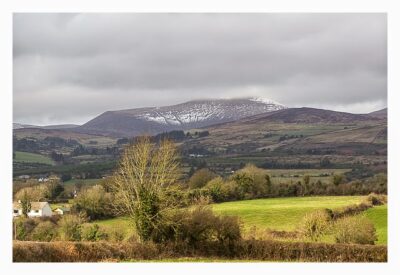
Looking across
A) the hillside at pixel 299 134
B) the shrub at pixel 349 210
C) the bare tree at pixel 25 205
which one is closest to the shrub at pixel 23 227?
the bare tree at pixel 25 205

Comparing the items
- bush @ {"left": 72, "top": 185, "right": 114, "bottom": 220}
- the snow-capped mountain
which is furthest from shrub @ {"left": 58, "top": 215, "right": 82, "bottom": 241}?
the snow-capped mountain

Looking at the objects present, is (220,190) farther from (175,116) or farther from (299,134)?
(175,116)

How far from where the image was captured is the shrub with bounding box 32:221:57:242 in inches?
1072

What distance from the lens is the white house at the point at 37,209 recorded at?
32.4m

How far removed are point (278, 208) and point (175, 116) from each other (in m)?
78.5

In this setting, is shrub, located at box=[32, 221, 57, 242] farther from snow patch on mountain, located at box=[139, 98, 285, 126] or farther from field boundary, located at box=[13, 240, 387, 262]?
snow patch on mountain, located at box=[139, 98, 285, 126]

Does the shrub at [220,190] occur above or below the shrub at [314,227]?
above

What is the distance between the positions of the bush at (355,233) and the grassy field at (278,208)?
902 cm

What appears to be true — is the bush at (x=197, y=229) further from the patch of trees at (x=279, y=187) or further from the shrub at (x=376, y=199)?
the shrub at (x=376, y=199)

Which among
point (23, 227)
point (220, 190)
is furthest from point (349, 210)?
point (23, 227)

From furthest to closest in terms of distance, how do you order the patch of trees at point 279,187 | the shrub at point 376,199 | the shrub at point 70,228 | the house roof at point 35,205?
the patch of trees at point 279,187
the shrub at point 376,199
the house roof at point 35,205
the shrub at point 70,228

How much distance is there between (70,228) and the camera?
27.7 metres

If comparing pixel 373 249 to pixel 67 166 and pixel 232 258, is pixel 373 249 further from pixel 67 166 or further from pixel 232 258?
pixel 67 166

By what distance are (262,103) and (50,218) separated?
115 meters
